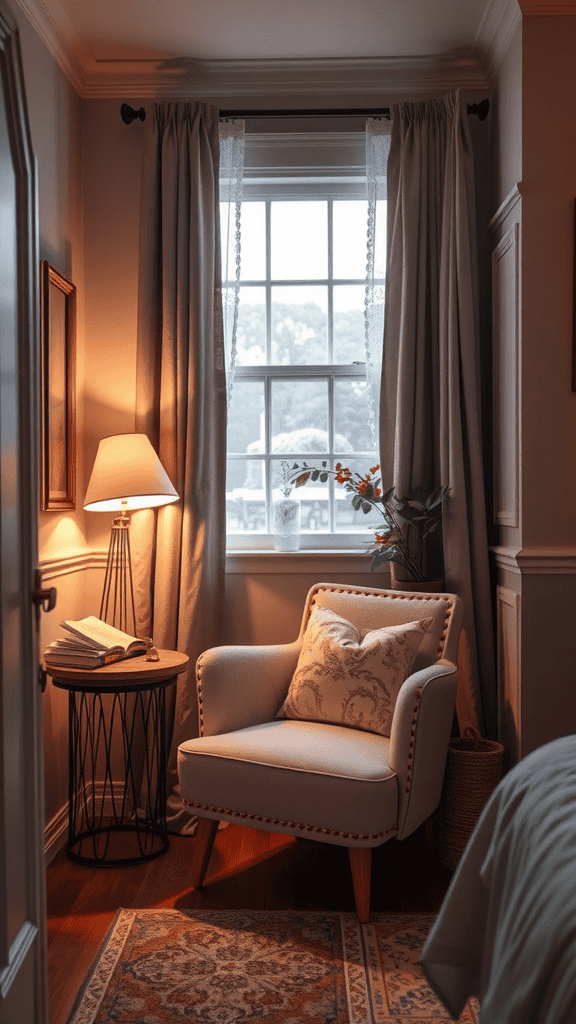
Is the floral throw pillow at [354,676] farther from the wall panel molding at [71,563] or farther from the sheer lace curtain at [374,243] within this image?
the sheer lace curtain at [374,243]

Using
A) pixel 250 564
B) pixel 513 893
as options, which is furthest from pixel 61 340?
pixel 513 893

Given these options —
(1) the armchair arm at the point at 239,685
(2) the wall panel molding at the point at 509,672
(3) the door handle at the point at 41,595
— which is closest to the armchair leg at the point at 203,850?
(1) the armchair arm at the point at 239,685

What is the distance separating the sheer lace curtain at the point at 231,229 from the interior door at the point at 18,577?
1.56 meters

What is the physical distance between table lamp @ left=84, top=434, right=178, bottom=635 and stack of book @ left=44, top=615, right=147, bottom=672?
29cm

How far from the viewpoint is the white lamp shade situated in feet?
9.48

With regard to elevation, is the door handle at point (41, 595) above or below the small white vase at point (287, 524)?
below

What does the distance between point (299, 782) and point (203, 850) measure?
1.50 ft

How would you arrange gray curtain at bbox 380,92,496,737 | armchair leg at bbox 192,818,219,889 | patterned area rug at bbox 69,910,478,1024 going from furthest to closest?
1. gray curtain at bbox 380,92,496,737
2. armchair leg at bbox 192,818,219,889
3. patterned area rug at bbox 69,910,478,1024

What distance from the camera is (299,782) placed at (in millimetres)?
2389

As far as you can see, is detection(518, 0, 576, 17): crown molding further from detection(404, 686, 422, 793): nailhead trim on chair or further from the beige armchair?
detection(404, 686, 422, 793): nailhead trim on chair

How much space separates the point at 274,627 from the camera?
11.2 feet

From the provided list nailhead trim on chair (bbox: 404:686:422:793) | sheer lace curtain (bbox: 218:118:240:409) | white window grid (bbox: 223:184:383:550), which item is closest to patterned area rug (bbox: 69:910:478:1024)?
nailhead trim on chair (bbox: 404:686:422:793)

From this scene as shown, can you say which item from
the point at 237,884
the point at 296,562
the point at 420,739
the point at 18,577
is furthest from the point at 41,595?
the point at 296,562

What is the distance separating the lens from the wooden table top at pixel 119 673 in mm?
2691
